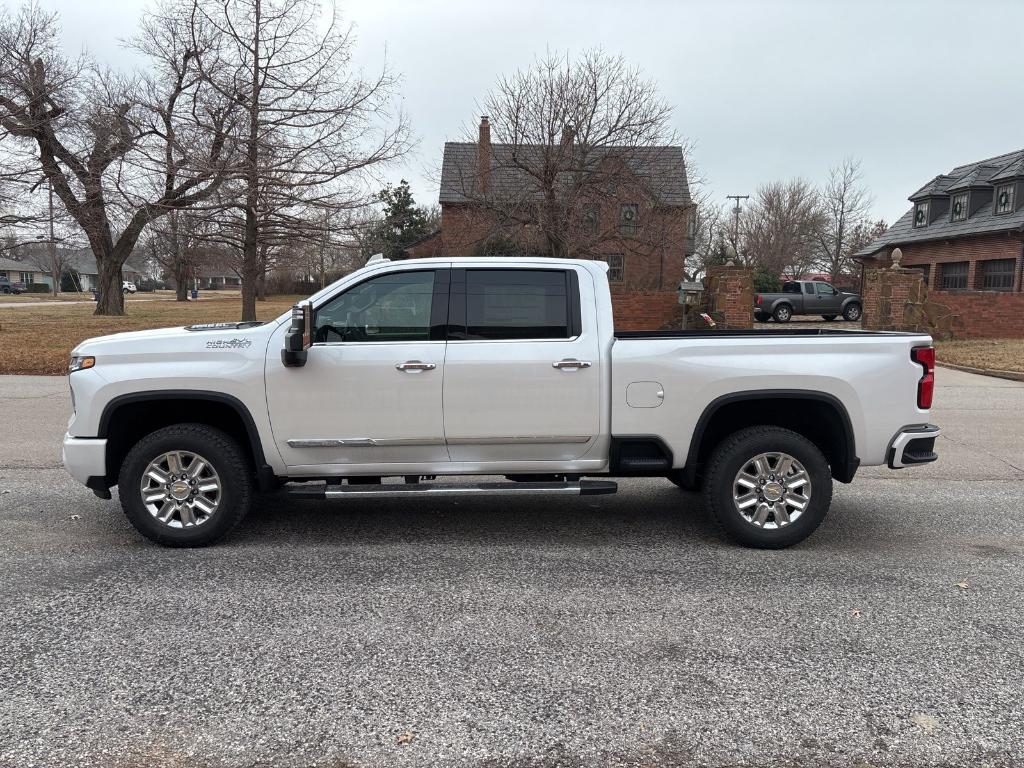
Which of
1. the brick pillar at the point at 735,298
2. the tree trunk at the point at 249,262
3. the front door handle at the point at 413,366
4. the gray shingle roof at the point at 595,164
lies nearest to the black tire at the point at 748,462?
the front door handle at the point at 413,366

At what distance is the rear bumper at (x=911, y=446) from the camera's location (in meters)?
5.20

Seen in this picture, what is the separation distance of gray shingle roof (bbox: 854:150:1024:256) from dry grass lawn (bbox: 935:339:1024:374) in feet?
30.8

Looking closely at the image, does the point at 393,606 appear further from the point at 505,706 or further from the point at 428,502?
the point at 428,502

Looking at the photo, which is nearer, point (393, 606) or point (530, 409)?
point (393, 606)

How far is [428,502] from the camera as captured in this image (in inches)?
258

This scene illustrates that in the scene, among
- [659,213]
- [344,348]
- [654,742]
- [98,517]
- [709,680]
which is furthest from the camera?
[659,213]

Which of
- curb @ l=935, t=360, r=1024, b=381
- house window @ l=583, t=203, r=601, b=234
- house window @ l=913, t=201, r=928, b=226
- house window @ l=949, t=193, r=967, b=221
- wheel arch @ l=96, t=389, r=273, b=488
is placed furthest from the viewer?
house window @ l=913, t=201, r=928, b=226

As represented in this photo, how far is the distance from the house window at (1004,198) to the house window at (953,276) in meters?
2.39

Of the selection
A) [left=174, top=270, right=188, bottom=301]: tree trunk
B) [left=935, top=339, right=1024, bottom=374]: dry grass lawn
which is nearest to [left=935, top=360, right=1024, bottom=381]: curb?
[left=935, top=339, right=1024, bottom=374]: dry grass lawn

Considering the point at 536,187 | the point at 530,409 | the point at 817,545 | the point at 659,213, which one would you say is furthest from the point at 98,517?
the point at 659,213

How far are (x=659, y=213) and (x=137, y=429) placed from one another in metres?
22.0

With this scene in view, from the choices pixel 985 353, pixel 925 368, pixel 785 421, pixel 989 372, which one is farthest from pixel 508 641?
pixel 985 353

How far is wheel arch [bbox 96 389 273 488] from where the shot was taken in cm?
505

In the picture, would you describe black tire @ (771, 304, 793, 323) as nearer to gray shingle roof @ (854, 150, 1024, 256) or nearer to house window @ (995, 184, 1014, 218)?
gray shingle roof @ (854, 150, 1024, 256)
